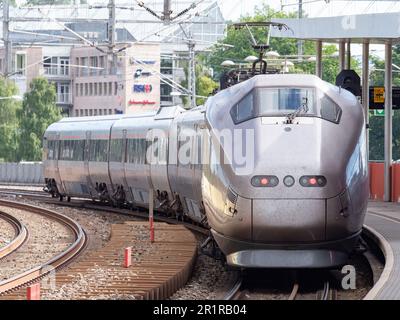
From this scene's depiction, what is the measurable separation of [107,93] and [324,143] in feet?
278

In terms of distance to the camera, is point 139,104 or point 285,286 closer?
point 285,286

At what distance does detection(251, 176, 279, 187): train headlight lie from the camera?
16.4 metres

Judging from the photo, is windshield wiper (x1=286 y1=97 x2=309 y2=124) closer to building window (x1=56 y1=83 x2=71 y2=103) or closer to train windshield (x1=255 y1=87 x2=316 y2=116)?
train windshield (x1=255 y1=87 x2=316 y2=116)

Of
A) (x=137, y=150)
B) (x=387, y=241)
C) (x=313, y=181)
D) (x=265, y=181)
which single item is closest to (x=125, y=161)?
(x=137, y=150)

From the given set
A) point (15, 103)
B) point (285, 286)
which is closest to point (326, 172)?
point (285, 286)

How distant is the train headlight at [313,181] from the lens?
1634cm

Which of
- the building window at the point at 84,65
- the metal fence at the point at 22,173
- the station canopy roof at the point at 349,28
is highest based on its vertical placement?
the building window at the point at 84,65

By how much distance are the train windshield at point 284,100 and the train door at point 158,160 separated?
35.3 feet

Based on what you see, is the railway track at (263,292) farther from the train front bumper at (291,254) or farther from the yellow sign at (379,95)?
the yellow sign at (379,95)

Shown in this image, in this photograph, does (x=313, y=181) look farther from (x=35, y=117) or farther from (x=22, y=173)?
(x=35, y=117)

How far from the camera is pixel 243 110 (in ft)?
57.4

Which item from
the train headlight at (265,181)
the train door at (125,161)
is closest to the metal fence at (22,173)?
the train door at (125,161)

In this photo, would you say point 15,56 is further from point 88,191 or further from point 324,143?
point 324,143

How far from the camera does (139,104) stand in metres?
99.2
